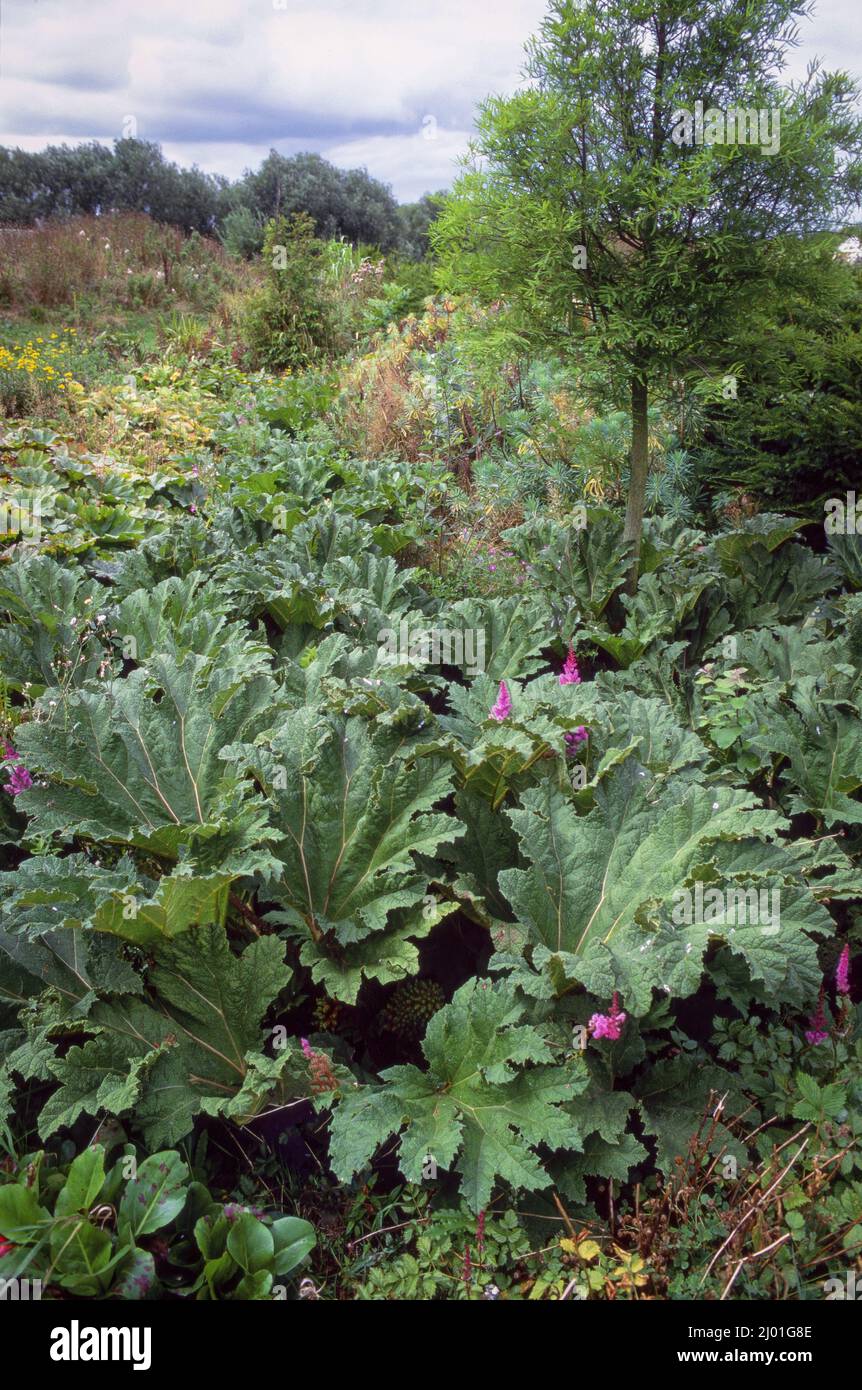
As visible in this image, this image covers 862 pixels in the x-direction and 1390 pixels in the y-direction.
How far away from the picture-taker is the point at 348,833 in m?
2.34

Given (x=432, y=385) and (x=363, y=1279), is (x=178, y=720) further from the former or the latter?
(x=432, y=385)

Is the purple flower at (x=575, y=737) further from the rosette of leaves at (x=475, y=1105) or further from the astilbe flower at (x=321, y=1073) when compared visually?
the astilbe flower at (x=321, y=1073)

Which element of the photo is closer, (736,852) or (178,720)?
(736,852)

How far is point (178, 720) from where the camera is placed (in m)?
2.53

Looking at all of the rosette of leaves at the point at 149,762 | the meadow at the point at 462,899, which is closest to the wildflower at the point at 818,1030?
the meadow at the point at 462,899

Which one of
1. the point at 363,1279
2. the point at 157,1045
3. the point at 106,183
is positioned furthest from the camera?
the point at 106,183

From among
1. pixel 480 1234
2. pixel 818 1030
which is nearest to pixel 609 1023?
pixel 480 1234

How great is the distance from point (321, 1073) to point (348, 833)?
0.63 meters

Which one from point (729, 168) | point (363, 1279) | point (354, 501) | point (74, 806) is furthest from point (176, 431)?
point (363, 1279)

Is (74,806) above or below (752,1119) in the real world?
above

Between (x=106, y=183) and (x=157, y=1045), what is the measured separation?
22091 mm

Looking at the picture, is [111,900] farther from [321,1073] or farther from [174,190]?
[174,190]

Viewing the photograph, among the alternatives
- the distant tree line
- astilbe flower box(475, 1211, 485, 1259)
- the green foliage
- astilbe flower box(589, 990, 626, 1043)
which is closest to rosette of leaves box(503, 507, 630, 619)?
astilbe flower box(589, 990, 626, 1043)

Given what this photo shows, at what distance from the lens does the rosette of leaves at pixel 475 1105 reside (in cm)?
177
